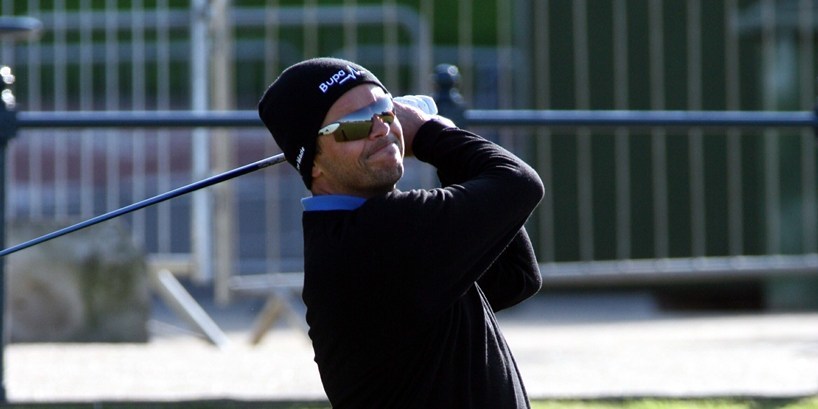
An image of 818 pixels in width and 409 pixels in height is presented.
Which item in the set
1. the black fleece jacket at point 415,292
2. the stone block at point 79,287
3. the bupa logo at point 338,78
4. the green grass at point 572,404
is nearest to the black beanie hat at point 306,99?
the bupa logo at point 338,78

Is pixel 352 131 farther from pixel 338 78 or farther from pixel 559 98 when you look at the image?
A: pixel 559 98

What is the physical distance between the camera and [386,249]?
2.64 metres

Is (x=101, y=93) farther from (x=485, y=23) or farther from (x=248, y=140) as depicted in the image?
(x=485, y=23)

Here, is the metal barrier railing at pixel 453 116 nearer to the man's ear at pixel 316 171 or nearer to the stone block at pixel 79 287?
the stone block at pixel 79 287

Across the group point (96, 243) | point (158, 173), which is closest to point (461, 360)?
point (96, 243)

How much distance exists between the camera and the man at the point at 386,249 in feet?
8.70

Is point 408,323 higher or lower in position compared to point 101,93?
lower

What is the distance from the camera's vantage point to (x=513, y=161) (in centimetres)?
282

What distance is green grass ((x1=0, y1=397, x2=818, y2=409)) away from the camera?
179 inches

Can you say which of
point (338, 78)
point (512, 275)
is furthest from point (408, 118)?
point (512, 275)

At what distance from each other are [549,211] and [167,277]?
2.38 m

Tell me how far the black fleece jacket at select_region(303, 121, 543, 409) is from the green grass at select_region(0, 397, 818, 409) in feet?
5.89

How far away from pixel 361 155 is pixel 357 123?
0.06m

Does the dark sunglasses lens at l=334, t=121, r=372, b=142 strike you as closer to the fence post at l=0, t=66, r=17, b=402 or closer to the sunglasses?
the sunglasses
